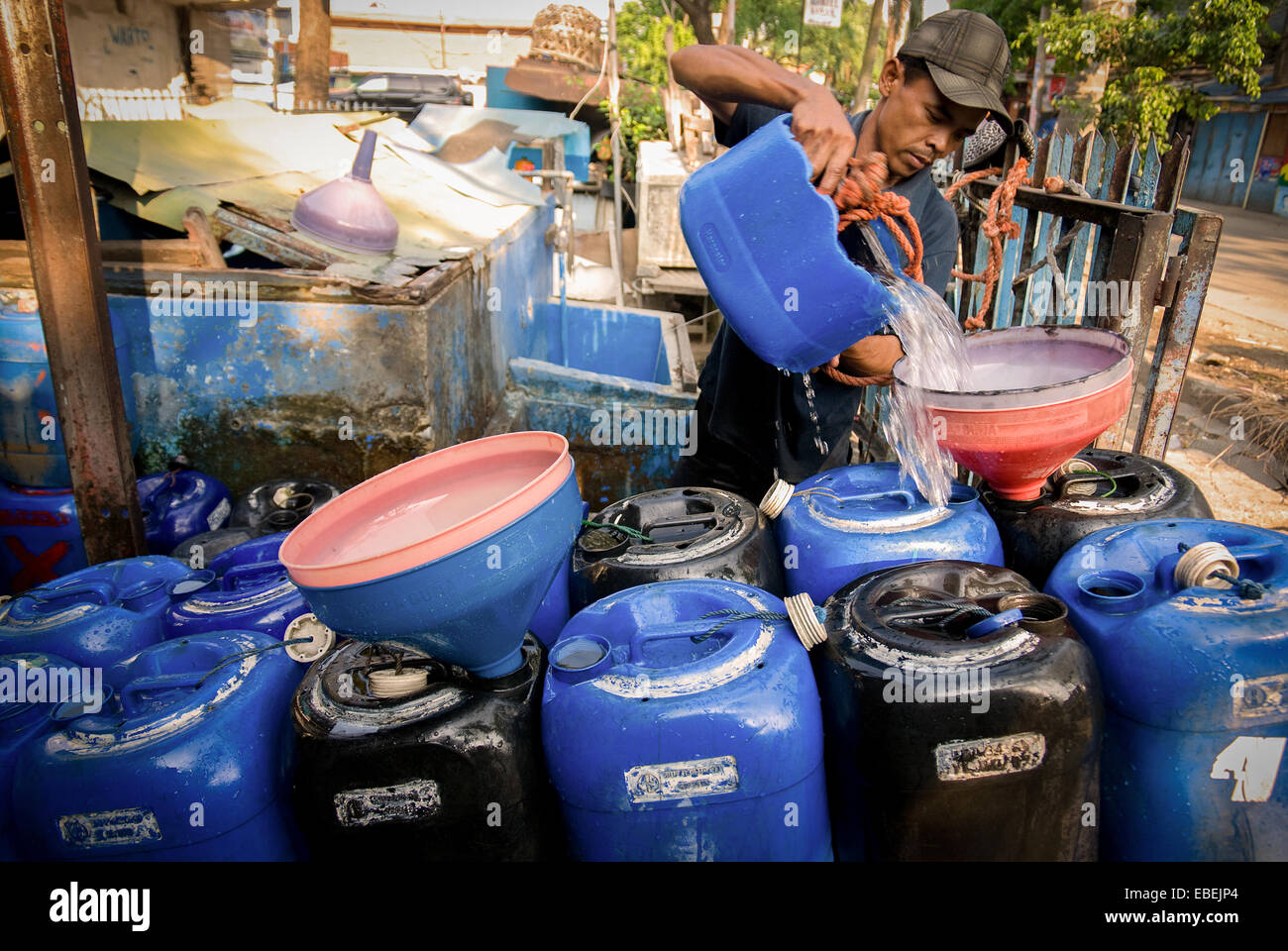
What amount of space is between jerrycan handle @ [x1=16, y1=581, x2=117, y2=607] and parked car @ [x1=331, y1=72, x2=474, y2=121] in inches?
514

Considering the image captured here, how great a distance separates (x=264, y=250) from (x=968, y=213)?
374 cm

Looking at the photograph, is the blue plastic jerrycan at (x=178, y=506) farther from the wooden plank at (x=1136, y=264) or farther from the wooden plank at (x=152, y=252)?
the wooden plank at (x=1136, y=264)

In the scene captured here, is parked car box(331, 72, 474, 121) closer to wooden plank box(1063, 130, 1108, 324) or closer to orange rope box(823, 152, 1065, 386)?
wooden plank box(1063, 130, 1108, 324)

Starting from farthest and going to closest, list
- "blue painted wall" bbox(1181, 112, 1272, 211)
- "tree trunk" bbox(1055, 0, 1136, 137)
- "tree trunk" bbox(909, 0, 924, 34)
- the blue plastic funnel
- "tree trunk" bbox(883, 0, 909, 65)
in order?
"tree trunk" bbox(909, 0, 924, 34)
"tree trunk" bbox(883, 0, 909, 65)
"blue painted wall" bbox(1181, 112, 1272, 211)
"tree trunk" bbox(1055, 0, 1136, 137)
the blue plastic funnel

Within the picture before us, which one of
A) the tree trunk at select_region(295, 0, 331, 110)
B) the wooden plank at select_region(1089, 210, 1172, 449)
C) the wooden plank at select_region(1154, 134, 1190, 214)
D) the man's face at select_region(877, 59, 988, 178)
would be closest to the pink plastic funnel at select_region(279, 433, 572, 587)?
the man's face at select_region(877, 59, 988, 178)

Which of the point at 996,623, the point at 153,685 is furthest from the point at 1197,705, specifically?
the point at 153,685

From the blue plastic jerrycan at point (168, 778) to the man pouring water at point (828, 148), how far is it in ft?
5.04

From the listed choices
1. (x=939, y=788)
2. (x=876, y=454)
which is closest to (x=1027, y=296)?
(x=876, y=454)

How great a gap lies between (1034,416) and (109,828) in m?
2.17

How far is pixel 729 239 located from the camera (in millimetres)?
1811

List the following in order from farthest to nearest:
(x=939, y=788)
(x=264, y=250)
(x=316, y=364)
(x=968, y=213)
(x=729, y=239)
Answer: (x=968, y=213), (x=264, y=250), (x=316, y=364), (x=729, y=239), (x=939, y=788)

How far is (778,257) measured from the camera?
68.7 inches

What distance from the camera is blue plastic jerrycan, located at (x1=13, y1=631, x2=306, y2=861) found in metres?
1.56
